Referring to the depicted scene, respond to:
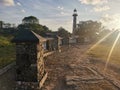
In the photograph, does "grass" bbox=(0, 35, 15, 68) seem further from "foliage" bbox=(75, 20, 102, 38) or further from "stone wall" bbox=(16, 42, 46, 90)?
"foliage" bbox=(75, 20, 102, 38)

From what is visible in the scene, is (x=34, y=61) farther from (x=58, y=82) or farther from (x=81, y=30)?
(x=81, y=30)

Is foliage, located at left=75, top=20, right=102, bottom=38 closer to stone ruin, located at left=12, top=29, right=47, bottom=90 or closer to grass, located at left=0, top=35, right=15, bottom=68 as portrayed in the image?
grass, located at left=0, top=35, right=15, bottom=68

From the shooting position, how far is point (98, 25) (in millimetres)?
76375

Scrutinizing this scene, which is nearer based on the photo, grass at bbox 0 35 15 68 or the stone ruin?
the stone ruin

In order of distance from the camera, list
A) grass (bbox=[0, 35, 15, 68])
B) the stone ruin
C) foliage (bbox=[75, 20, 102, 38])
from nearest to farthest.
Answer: the stone ruin → grass (bbox=[0, 35, 15, 68]) → foliage (bbox=[75, 20, 102, 38])

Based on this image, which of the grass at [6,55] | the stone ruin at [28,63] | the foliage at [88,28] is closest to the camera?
the stone ruin at [28,63]

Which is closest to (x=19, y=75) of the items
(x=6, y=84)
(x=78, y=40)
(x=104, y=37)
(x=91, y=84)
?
(x=6, y=84)

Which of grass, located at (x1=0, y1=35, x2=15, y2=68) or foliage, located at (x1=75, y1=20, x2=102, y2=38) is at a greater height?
foliage, located at (x1=75, y1=20, x2=102, y2=38)

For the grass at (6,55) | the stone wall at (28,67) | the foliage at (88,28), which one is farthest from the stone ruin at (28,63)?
the foliage at (88,28)

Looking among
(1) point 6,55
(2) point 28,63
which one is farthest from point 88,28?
(2) point 28,63

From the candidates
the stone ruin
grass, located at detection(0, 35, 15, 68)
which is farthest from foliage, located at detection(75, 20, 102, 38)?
the stone ruin

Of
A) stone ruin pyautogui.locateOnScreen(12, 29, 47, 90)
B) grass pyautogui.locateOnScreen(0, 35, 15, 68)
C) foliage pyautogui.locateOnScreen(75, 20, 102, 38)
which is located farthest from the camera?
foliage pyautogui.locateOnScreen(75, 20, 102, 38)

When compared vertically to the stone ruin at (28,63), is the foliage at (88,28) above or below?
above

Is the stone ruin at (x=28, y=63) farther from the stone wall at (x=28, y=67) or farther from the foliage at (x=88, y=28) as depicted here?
the foliage at (x=88, y=28)
